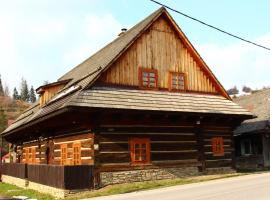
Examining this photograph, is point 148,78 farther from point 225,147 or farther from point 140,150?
point 225,147

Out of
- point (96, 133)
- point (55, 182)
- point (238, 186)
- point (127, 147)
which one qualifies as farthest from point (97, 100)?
point (238, 186)

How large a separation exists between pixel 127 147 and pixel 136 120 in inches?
54.2

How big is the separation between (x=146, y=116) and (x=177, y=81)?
11.9 ft

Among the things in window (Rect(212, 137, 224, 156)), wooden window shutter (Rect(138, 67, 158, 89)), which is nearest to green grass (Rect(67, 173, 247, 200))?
window (Rect(212, 137, 224, 156))

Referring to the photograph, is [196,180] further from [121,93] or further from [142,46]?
[142,46]

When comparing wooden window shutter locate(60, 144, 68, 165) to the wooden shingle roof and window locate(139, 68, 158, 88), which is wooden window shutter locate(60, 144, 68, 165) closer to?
Result: the wooden shingle roof

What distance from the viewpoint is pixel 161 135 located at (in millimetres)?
19781

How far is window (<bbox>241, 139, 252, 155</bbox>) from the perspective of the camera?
29547 mm

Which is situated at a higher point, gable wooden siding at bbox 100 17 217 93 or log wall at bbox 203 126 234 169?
gable wooden siding at bbox 100 17 217 93

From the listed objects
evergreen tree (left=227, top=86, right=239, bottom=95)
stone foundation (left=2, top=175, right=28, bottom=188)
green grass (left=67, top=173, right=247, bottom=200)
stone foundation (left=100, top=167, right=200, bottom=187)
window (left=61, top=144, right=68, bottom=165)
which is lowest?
stone foundation (left=2, top=175, right=28, bottom=188)

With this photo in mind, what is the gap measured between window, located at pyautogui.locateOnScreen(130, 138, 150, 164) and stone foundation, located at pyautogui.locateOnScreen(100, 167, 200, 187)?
0.51 m

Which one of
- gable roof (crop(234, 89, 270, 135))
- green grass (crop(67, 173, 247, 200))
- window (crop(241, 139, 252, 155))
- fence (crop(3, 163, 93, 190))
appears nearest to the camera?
green grass (crop(67, 173, 247, 200))

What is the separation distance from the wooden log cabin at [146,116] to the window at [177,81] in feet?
0.05

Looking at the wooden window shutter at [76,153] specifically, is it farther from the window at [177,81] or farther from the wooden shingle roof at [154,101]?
the window at [177,81]
